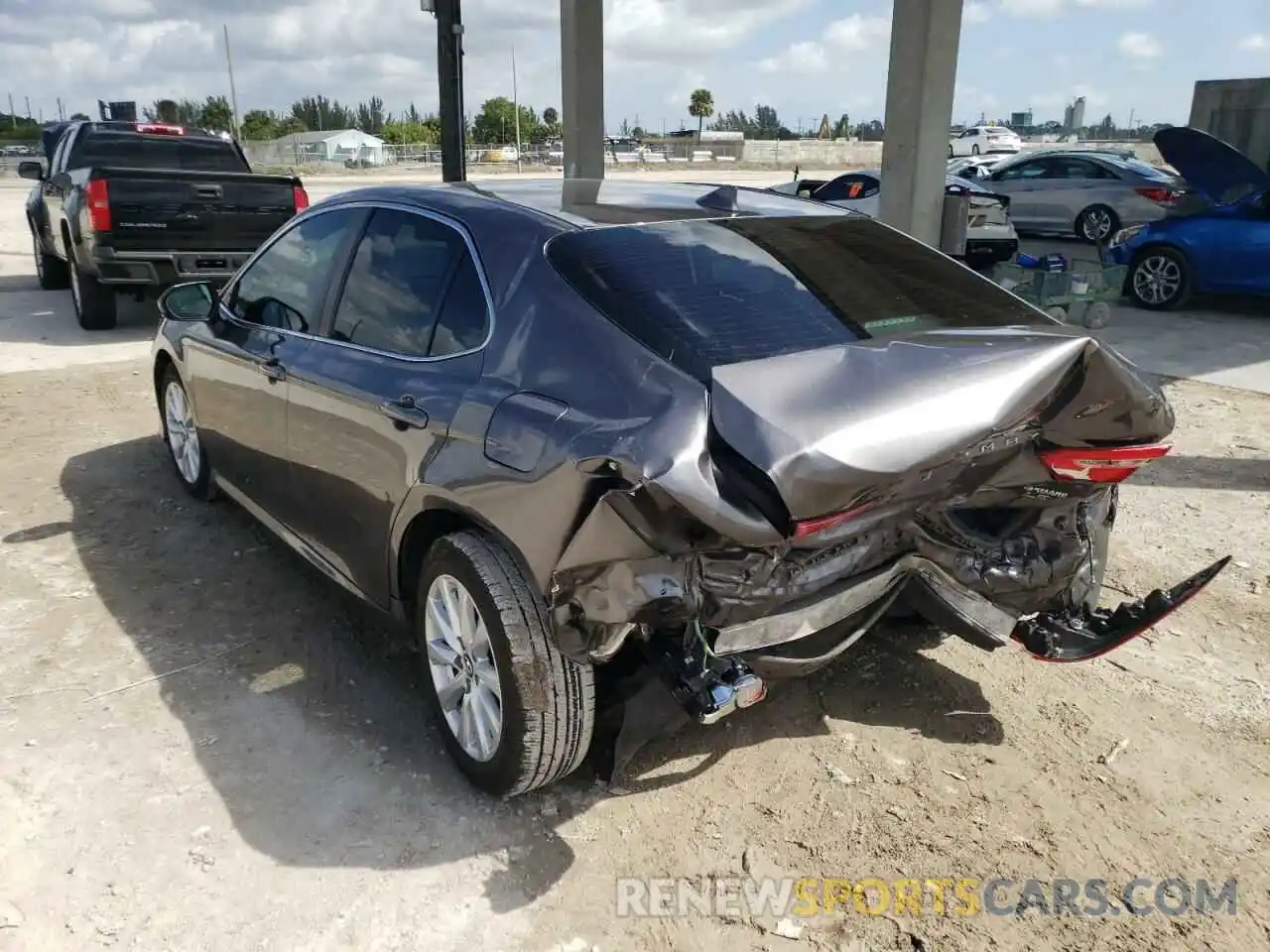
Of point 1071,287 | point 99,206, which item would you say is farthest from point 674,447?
point 1071,287

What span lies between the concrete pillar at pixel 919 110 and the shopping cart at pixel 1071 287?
1.03 meters

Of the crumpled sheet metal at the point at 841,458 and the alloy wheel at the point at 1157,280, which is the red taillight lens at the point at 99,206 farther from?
the alloy wheel at the point at 1157,280

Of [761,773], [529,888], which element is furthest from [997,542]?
[529,888]

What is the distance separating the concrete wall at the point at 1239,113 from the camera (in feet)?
56.3

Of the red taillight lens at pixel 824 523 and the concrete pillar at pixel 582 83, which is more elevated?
the concrete pillar at pixel 582 83

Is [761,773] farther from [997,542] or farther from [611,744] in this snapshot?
[997,542]

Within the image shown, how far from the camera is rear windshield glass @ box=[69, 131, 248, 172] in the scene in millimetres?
10906

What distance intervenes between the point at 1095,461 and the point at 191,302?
3.84 m

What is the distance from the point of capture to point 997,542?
2971 mm

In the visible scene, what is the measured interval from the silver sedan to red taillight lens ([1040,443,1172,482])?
13.0 m

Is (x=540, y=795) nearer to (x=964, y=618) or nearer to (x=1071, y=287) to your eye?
(x=964, y=618)

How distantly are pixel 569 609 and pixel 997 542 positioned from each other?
1.35 m

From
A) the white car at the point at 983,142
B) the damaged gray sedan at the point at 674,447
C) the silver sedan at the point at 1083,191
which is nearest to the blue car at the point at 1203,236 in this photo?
the silver sedan at the point at 1083,191

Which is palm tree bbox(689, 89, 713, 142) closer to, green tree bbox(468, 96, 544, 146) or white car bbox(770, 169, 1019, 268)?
green tree bbox(468, 96, 544, 146)
